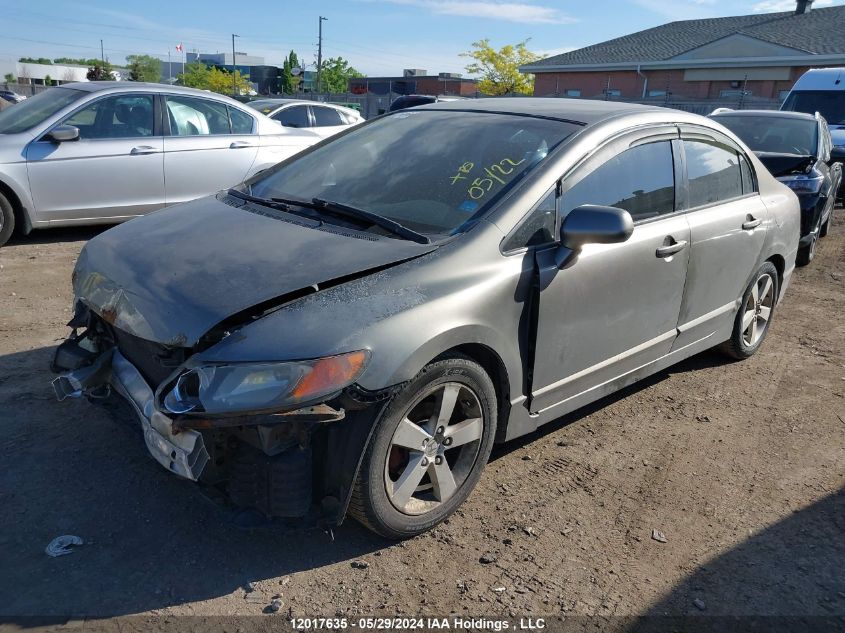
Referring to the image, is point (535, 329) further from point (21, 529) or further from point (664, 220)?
point (21, 529)

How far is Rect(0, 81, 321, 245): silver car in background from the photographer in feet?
22.4

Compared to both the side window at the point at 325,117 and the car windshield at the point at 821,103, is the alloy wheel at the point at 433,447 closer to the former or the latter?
the side window at the point at 325,117

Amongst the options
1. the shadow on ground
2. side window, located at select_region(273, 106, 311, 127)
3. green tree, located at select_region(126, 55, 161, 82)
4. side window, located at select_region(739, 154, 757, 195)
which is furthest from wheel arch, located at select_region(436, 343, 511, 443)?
green tree, located at select_region(126, 55, 161, 82)

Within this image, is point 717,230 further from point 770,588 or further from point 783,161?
point 783,161

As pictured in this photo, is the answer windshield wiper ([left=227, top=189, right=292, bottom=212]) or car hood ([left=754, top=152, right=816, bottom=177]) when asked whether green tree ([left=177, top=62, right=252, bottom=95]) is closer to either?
car hood ([left=754, top=152, right=816, bottom=177])

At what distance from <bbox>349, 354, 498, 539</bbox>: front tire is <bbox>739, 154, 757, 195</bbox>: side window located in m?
2.70

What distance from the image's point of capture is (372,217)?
128 inches

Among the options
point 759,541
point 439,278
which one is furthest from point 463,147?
point 759,541

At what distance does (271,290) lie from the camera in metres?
2.66

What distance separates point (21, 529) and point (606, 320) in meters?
2.71

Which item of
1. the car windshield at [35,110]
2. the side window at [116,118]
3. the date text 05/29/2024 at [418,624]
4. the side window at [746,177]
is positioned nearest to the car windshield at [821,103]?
the side window at [746,177]

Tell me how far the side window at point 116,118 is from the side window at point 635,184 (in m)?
5.53

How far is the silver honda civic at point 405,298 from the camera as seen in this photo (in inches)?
99.0

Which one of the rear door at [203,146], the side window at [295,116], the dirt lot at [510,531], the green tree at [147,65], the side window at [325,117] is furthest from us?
the green tree at [147,65]
